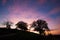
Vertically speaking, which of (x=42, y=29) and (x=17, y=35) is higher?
(x=42, y=29)

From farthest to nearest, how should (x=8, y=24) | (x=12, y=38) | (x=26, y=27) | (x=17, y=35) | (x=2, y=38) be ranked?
(x=26, y=27)
(x=8, y=24)
(x=17, y=35)
(x=12, y=38)
(x=2, y=38)

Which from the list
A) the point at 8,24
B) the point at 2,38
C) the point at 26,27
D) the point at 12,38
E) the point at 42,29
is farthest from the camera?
the point at 26,27

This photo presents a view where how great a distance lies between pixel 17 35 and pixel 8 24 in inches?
738

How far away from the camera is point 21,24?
180ft

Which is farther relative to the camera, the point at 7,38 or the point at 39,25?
the point at 39,25

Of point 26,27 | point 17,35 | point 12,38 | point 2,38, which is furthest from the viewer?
point 26,27

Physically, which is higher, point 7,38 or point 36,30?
point 36,30

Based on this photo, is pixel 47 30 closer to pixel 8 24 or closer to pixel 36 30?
pixel 36 30

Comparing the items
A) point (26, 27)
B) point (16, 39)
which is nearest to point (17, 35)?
point (16, 39)

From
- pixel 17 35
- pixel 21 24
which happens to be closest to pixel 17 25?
pixel 21 24

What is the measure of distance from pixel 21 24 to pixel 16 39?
Answer: 109 feet

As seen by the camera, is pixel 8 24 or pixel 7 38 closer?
pixel 7 38

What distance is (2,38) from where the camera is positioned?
2033cm

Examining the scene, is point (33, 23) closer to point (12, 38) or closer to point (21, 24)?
point (21, 24)
